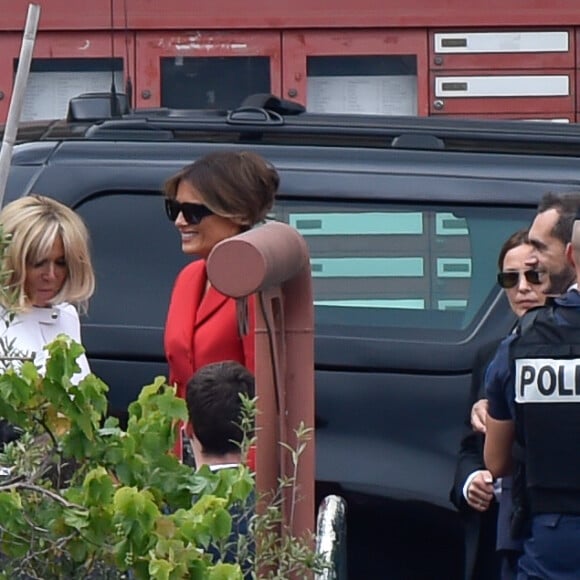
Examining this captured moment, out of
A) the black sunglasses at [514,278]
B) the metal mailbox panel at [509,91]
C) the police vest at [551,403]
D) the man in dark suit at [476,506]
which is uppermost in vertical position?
the metal mailbox panel at [509,91]

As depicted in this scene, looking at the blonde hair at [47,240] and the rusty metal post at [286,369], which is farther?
the blonde hair at [47,240]

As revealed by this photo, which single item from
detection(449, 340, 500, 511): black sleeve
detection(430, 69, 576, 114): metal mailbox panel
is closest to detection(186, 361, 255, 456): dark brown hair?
detection(449, 340, 500, 511): black sleeve

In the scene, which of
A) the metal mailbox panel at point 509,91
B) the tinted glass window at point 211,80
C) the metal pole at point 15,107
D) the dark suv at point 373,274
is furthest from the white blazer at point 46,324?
the metal mailbox panel at point 509,91

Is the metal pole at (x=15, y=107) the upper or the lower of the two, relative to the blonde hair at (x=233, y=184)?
upper

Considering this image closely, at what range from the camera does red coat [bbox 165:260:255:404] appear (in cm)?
402

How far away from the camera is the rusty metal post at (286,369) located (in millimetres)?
2477

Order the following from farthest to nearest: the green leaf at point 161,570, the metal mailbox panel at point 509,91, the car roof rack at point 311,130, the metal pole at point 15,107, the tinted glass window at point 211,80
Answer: the metal mailbox panel at point 509,91, the tinted glass window at point 211,80, the car roof rack at point 311,130, the metal pole at point 15,107, the green leaf at point 161,570

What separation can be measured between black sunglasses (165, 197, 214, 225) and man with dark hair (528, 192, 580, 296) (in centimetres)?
80

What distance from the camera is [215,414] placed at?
359cm

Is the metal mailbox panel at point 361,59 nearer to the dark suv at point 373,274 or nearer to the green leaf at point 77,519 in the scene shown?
the dark suv at point 373,274

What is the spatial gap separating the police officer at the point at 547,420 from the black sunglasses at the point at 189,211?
78 cm

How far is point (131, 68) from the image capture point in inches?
428

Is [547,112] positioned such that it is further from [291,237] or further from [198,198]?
[291,237]

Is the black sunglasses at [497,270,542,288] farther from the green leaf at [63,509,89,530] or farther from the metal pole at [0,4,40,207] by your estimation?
the green leaf at [63,509,89,530]
